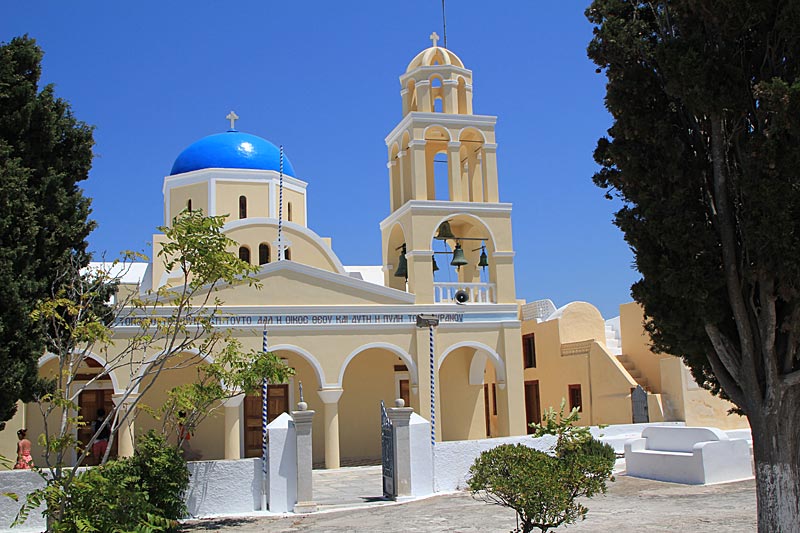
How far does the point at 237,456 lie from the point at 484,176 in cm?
895

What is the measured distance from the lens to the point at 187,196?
24.2 m

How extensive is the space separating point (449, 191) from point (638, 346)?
6965 mm

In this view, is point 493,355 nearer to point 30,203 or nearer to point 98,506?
point 30,203

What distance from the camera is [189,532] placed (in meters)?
11.3

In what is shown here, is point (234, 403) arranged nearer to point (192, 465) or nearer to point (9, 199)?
point (192, 465)

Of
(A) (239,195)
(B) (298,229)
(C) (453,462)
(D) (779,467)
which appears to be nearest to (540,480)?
(D) (779,467)

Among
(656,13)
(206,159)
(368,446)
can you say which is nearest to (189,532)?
(656,13)

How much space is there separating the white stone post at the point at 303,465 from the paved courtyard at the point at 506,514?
0.27 meters

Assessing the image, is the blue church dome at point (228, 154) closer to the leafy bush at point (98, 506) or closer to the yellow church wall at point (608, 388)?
the yellow church wall at point (608, 388)

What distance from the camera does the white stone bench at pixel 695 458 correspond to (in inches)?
559

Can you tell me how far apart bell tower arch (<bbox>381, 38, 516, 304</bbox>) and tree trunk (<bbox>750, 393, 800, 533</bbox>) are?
12281mm

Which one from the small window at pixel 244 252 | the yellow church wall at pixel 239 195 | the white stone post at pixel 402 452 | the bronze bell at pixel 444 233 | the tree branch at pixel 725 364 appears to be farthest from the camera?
the yellow church wall at pixel 239 195

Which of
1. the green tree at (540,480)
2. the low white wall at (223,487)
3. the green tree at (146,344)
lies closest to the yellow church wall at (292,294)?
the green tree at (146,344)

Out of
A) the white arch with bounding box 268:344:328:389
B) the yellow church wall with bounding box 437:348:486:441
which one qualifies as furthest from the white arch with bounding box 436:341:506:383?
the white arch with bounding box 268:344:328:389
